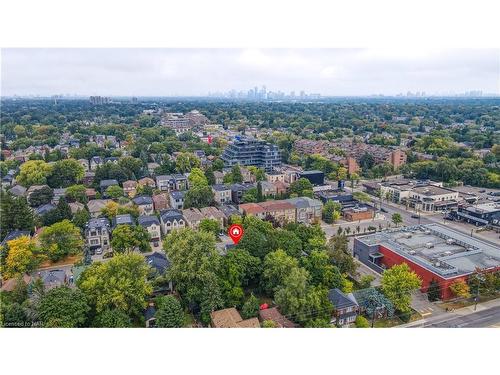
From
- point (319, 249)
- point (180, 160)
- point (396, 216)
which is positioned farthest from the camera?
point (180, 160)

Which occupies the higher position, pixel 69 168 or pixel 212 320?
pixel 69 168

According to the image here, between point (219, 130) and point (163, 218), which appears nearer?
point (163, 218)

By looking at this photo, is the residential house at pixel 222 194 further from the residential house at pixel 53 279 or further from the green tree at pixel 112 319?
the green tree at pixel 112 319

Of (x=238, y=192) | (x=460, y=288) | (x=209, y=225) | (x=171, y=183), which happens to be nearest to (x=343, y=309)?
(x=460, y=288)

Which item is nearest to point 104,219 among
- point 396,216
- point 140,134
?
point 396,216

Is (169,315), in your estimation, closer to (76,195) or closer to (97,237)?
(97,237)

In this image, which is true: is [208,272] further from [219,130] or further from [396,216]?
[219,130]

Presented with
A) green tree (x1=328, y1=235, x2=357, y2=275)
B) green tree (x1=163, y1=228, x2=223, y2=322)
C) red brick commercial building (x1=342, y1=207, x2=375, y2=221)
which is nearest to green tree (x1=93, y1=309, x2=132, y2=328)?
green tree (x1=163, y1=228, x2=223, y2=322)
